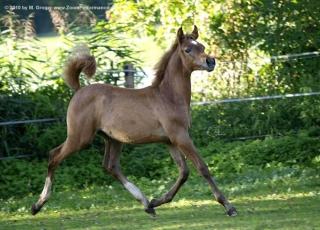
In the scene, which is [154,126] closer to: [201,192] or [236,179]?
[201,192]


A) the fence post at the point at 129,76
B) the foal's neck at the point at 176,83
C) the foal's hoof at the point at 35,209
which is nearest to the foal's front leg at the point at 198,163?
the foal's neck at the point at 176,83

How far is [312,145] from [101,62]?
343 centimetres

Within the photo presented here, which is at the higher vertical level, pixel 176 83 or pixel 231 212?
pixel 176 83

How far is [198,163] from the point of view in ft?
34.7

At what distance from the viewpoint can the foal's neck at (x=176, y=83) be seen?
10.9 m

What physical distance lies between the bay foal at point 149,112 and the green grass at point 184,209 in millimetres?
384

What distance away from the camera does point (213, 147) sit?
15.1 meters

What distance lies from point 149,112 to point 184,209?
118cm

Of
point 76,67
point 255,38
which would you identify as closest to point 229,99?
point 255,38

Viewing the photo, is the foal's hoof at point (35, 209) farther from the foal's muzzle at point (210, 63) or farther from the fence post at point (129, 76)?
the fence post at point (129, 76)

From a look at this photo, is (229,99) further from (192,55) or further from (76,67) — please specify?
(192,55)

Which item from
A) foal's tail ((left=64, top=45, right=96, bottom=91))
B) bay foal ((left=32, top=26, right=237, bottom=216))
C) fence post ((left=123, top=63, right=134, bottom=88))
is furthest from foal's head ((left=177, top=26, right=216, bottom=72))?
fence post ((left=123, top=63, right=134, bottom=88))

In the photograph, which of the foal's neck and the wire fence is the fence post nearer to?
the wire fence

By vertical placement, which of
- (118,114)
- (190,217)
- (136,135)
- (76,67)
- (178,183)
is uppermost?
(76,67)
